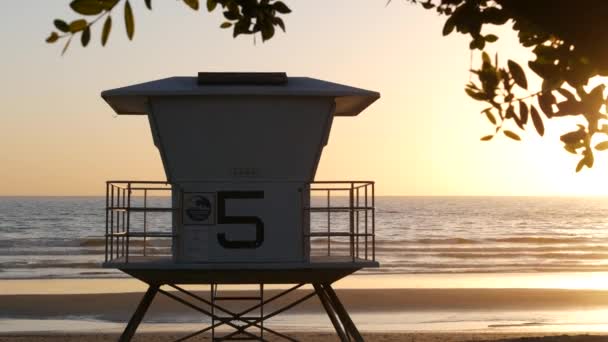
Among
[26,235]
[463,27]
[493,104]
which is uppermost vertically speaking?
[463,27]

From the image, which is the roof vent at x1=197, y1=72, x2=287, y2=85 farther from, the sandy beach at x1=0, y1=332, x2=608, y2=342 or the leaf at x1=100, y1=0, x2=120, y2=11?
the sandy beach at x1=0, y1=332, x2=608, y2=342

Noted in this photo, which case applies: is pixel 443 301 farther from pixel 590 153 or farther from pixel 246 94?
pixel 590 153

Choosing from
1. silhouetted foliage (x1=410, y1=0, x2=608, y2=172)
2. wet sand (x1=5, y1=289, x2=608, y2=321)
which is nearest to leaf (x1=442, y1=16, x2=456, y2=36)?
silhouetted foliage (x1=410, y1=0, x2=608, y2=172)

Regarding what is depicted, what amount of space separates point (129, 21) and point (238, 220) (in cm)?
740

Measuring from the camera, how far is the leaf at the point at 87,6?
4.37 meters

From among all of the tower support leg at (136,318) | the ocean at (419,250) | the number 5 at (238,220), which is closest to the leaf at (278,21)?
the number 5 at (238,220)

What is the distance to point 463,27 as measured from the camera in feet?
16.7

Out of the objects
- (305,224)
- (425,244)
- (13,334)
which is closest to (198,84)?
(305,224)

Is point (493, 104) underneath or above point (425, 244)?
above

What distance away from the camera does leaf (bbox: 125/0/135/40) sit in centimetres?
429

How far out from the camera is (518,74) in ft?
15.8

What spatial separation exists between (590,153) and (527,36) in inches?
33.2

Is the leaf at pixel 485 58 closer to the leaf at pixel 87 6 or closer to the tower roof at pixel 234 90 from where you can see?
the leaf at pixel 87 6

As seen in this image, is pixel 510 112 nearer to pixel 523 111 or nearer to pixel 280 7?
pixel 523 111
